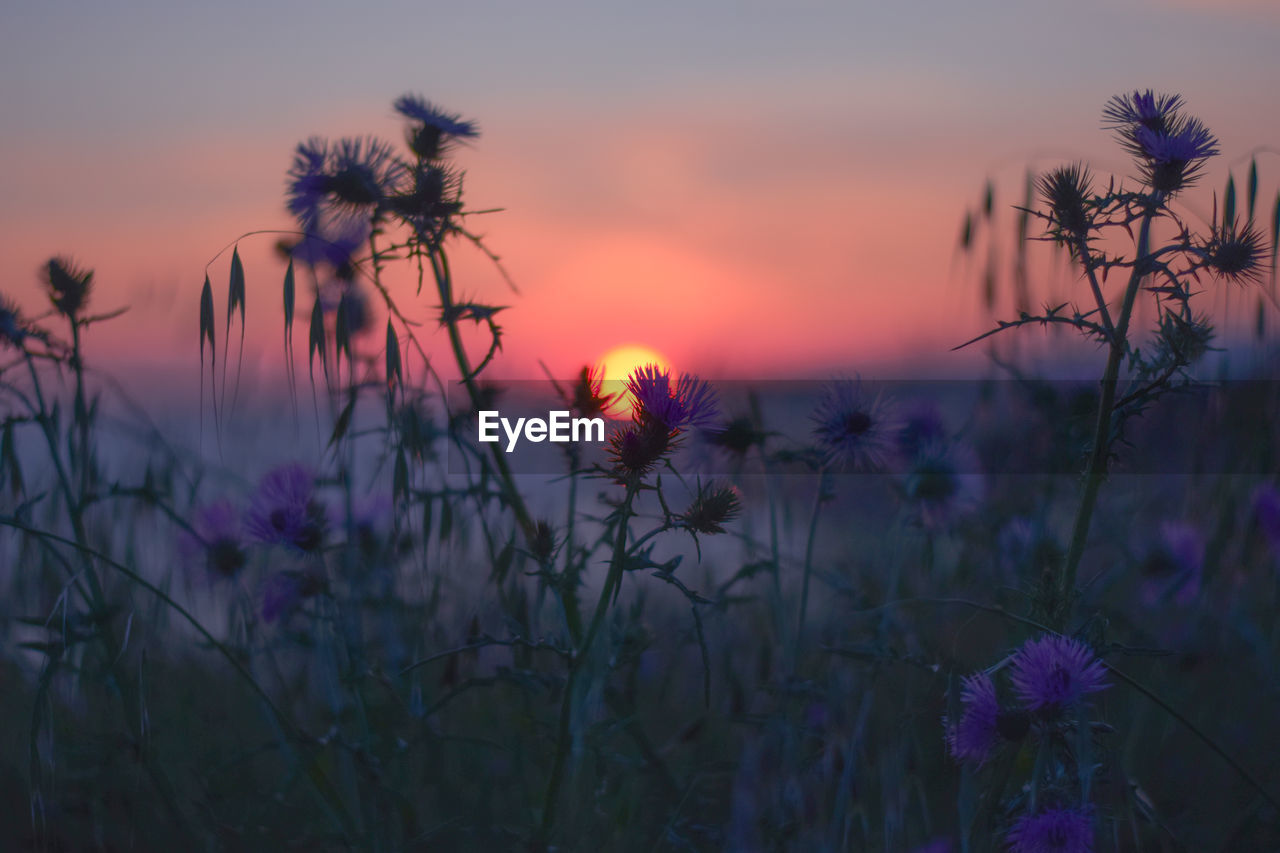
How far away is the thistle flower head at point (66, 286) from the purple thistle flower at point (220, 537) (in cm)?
44

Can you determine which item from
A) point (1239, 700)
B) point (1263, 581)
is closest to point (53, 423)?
point (1239, 700)

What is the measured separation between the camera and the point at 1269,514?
159 cm

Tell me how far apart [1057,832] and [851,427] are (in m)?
0.78

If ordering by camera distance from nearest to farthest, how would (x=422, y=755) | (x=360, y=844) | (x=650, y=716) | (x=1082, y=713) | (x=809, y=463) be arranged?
1. (x=1082, y=713)
2. (x=360, y=844)
3. (x=809, y=463)
4. (x=422, y=755)
5. (x=650, y=716)

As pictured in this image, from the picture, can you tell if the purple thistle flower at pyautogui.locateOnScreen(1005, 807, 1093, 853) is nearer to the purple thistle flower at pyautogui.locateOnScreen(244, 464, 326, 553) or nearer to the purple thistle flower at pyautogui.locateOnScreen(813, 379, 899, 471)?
the purple thistle flower at pyautogui.locateOnScreen(813, 379, 899, 471)

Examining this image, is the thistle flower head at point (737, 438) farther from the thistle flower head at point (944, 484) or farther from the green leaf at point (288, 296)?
the green leaf at point (288, 296)

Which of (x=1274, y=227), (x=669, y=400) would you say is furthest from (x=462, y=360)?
(x=1274, y=227)

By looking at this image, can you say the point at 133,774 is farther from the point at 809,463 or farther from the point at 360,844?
the point at 809,463

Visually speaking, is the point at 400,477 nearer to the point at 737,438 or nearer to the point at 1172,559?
the point at 737,438

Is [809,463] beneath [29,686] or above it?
above

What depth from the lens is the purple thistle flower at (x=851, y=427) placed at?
5.47 ft

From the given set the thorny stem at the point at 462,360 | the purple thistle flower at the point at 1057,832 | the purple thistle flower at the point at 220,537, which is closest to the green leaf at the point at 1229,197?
the purple thistle flower at the point at 1057,832

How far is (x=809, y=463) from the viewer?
1501mm

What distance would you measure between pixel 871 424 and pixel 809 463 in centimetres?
24
